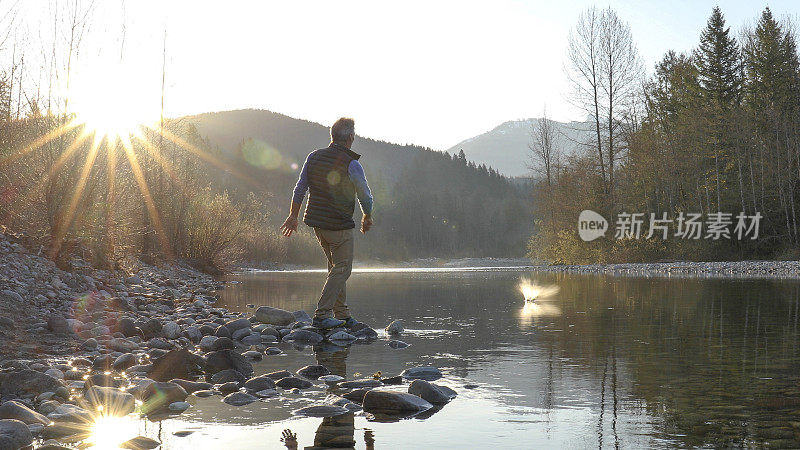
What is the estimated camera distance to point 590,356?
236 inches

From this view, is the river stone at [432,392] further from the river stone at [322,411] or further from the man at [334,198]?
the man at [334,198]

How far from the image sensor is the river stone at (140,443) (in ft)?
10.8

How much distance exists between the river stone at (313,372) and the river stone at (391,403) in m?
1.28

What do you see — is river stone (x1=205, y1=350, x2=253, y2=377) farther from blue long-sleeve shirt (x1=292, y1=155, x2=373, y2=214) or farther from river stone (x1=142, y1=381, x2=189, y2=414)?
blue long-sleeve shirt (x1=292, y1=155, x2=373, y2=214)

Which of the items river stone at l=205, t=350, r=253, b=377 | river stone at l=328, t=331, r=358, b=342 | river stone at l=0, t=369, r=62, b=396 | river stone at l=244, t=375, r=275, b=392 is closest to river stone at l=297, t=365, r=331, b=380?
river stone at l=205, t=350, r=253, b=377

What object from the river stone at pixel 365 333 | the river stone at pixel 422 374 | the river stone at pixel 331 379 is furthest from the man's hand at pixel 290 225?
the river stone at pixel 422 374

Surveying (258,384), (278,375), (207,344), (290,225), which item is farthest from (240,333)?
(258,384)

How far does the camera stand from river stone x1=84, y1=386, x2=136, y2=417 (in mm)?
4070

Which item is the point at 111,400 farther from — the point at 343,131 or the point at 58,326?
the point at 343,131

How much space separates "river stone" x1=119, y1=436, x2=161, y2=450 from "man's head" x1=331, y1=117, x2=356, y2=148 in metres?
5.41

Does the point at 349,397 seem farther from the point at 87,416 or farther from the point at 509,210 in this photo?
the point at 509,210

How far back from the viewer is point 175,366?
5.36 metres

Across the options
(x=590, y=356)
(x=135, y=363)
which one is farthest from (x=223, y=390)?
(x=590, y=356)

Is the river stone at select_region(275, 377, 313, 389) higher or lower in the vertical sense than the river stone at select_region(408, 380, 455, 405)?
lower
